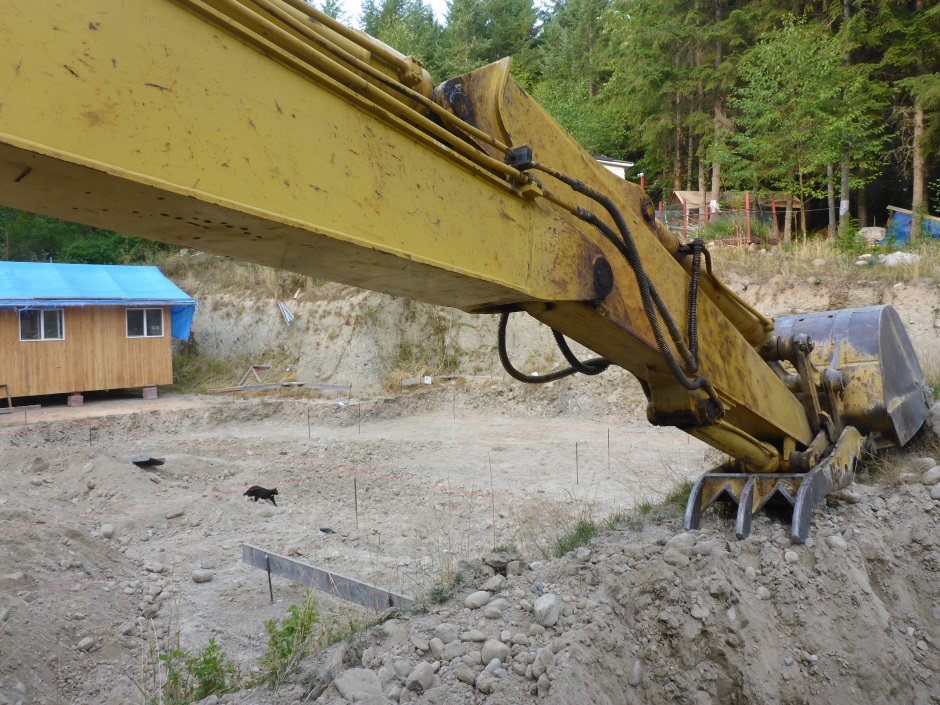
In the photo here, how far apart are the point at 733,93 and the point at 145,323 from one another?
1904cm

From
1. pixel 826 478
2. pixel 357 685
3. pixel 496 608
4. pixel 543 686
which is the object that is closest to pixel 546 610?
pixel 496 608

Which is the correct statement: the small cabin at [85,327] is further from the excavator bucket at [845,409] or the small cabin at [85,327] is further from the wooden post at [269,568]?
the excavator bucket at [845,409]

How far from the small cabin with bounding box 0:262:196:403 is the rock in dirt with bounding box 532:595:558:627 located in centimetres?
1754

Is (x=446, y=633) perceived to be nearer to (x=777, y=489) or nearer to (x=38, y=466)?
(x=777, y=489)

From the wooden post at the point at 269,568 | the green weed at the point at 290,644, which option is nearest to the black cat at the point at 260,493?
the wooden post at the point at 269,568

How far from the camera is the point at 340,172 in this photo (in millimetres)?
1753

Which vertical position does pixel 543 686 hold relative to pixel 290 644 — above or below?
above

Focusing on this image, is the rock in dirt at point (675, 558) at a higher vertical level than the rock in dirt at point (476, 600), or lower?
higher

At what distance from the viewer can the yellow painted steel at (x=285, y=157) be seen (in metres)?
1.29

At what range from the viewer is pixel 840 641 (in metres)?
3.27

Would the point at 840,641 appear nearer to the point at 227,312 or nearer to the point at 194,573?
the point at 194,573

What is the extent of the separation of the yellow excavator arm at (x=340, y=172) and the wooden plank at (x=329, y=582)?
216 cm

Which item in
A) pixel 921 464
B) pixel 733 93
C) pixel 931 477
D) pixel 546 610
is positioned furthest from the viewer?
pixel 733 93

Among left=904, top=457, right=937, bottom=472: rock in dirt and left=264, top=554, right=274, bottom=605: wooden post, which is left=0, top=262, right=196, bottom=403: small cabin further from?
left=904, top=457, right=937, bottom=472: rock in dirt
